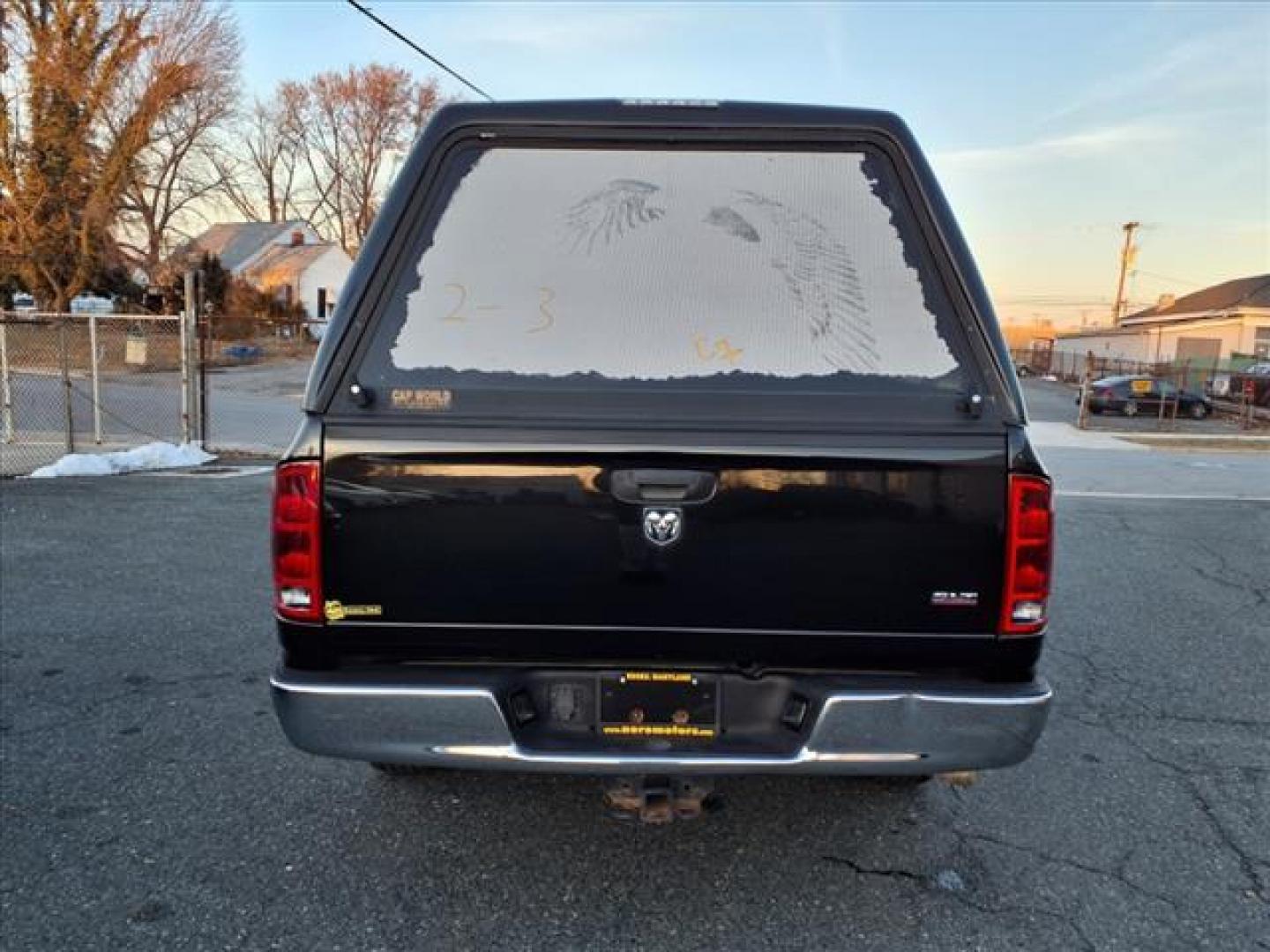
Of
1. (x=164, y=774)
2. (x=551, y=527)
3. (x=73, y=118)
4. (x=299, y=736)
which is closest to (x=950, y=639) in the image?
(x=551, y=527)

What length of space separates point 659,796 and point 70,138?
39.4 meters

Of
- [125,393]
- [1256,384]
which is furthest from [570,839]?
[1256,384]

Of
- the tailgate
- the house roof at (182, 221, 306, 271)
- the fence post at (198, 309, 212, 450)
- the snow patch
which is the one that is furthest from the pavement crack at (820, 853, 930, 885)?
the house roof at (182, 221, 306, 271)

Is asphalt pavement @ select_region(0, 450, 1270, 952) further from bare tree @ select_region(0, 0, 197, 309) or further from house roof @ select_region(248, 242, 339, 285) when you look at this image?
house roof @ select_region(248, 242, 339, 285)

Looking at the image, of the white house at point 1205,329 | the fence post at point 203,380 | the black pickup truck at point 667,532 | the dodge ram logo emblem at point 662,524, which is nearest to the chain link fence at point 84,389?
the fence post at point 203,380

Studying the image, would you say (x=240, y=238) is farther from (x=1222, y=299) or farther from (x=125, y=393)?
(x=1222, y=299)

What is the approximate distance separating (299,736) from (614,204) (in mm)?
1665

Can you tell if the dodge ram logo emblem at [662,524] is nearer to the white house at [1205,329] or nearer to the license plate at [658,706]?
the license plate at [658,706]

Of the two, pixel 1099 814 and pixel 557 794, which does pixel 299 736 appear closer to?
pixel 557 794

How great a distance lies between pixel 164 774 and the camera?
324cm

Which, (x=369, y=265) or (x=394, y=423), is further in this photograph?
(x=369, y=265)

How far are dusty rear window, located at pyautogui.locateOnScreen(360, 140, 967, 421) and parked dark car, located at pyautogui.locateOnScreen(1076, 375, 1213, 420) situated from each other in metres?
Answer: 28.5

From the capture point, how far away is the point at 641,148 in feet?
8.32

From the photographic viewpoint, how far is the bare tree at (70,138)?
32.2 metres
